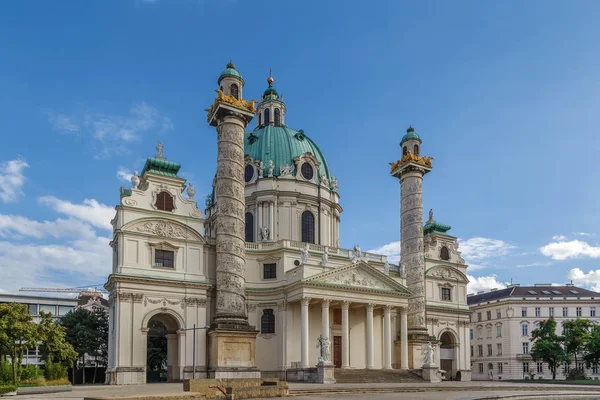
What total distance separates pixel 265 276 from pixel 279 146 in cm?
1698

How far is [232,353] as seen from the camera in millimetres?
46094

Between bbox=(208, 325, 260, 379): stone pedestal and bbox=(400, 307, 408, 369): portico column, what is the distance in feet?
52.8

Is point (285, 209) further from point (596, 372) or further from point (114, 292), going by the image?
point (596, 372)

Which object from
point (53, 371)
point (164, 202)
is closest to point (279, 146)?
point (164, 202)

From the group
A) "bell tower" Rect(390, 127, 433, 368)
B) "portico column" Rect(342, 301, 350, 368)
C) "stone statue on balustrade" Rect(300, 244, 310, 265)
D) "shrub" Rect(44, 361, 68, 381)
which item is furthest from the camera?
"bell tower" Rect(390, 127, 433, 368)

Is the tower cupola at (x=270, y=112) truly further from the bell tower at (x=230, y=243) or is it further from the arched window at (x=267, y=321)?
the arched window at (x=267, y=321)

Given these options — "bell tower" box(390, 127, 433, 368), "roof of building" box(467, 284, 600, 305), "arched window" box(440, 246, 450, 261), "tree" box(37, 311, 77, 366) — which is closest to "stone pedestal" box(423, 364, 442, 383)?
"bell tower" box(390, 127, 433, 368)

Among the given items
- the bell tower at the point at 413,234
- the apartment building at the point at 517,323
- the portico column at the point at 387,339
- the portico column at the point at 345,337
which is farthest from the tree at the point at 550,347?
the portico column at the point at 345,337

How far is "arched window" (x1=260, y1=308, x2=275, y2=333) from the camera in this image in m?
55.3

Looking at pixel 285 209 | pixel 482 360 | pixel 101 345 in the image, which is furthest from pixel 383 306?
pixel 482 360

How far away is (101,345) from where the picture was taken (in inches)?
2479

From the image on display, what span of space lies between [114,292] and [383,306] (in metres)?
23.4

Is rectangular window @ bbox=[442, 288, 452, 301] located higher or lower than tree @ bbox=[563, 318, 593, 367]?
higher

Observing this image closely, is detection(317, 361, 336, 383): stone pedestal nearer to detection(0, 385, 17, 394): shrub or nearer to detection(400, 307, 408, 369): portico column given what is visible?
detection(400, 307, 408, 369): portico column
